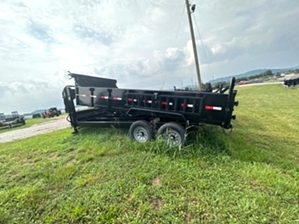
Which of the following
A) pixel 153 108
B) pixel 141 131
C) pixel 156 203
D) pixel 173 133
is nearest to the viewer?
pixel 156 203

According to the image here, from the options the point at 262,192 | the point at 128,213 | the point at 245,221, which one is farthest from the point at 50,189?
the point at 262,192

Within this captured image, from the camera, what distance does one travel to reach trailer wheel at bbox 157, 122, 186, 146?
12.3 ft

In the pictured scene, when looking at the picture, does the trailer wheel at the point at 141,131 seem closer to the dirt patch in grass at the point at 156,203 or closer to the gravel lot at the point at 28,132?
the dirt patch in grass at the point at 156,203

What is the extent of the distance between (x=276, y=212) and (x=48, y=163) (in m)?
4.31

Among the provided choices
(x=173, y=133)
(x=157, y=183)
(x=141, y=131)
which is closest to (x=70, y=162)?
(x=141, y=131)

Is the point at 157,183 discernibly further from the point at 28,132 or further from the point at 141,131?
the point at 28,132

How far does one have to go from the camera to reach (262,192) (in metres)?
2.44

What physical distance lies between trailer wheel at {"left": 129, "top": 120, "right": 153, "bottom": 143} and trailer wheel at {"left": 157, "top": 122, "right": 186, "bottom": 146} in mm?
328

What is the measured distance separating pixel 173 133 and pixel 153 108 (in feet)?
2.58

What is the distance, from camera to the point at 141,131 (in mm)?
4316

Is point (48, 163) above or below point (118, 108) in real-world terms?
below

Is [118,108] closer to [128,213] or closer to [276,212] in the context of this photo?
[128,213]

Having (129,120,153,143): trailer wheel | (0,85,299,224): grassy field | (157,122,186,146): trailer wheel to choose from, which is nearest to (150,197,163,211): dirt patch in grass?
(0,85,299,224): grassy field

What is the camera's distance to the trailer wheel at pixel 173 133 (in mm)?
3750
